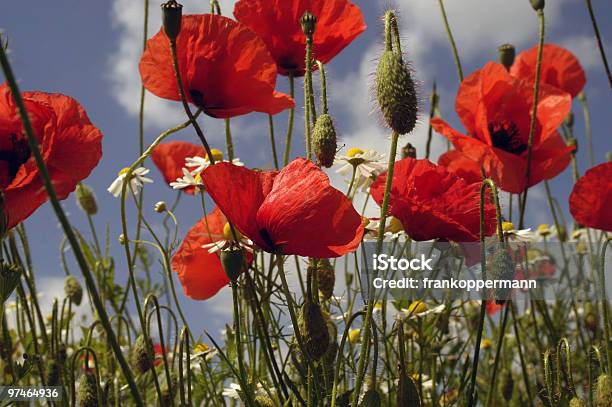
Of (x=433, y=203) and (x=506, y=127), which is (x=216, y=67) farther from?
(x=506, y=127)

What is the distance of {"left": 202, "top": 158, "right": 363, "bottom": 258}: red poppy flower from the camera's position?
3.93 ft

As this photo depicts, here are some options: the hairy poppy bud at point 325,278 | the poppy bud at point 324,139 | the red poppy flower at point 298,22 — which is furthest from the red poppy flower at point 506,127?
the poppy bud at point 324,139

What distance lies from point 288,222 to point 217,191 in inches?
5.5

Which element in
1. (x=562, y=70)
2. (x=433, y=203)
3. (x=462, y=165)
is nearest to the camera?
(x=433, y=203)

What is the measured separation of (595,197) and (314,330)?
45.6 inches

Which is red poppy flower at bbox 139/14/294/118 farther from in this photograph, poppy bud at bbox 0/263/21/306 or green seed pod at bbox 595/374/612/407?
green seed pod at bbox 595/374/612/407

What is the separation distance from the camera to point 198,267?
164 centimetres

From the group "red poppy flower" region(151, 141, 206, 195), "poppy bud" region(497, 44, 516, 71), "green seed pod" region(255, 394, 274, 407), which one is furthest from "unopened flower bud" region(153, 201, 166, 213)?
"poppy bud" region(497, 44, 516, 71)

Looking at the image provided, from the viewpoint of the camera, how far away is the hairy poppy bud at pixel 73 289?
2412 millimetres

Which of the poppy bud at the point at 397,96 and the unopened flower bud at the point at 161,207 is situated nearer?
the poppy bud at the point at 397,96

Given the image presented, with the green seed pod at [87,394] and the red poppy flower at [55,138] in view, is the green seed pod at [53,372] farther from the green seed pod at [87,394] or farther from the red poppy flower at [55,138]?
the red poppy flower at [55,138]

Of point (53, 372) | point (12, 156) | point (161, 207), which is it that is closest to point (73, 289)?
point (161, 207)

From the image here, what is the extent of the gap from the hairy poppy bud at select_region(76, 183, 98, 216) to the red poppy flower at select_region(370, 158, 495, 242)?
5.69 feet

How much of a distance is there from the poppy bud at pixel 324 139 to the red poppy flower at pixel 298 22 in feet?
1.24
